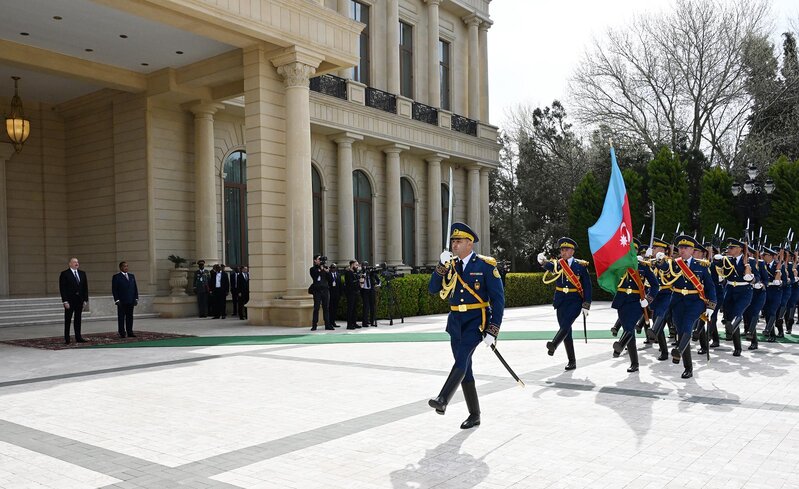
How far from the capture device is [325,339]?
14.8 meters

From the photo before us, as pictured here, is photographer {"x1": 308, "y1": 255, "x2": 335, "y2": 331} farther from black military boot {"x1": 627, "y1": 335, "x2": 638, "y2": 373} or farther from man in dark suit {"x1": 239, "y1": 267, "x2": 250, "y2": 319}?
black military boot {"x1": 627, "y1": 335, "x2": 638, "y2": 373}

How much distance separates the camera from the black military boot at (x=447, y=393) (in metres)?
6.32

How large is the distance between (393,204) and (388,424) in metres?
22.5

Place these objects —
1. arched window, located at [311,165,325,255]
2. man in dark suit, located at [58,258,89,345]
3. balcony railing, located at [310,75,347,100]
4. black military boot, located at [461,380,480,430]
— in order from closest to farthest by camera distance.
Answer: black military boot, located at [461,380,480,430], man in dark suit, located at [58,258,89,345], balcony railing, located at [310,75,347,100], arched window, located at [311,165,325,255]

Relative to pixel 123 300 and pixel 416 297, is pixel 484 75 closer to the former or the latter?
pixel 416 297

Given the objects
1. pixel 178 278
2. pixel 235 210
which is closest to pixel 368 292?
pixel 178 278

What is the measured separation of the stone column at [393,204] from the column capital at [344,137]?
262 cm

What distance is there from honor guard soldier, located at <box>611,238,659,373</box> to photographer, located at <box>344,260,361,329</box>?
8537 mm

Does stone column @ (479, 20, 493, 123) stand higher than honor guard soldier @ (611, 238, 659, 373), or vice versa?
stone column @ (479, 20, 493, 123)

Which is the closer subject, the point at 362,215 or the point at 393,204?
the point at 393,204

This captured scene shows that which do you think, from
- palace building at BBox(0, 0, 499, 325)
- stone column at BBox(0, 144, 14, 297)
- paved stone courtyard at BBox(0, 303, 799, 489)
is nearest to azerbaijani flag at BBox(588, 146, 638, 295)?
paved stone courtyard at BBox(0, 303, 799, 489)

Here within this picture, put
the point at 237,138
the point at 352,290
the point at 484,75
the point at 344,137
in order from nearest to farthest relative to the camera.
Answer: the point at 352,290
the point at 237,138
the point at 344,137
the point at 484,75

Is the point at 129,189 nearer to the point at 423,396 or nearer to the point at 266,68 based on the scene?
the point at 266,68

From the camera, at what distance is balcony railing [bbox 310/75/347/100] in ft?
81.0
